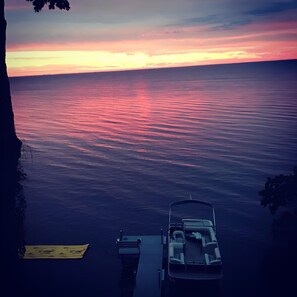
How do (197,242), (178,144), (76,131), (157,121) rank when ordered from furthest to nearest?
(157,121) < (76,131) < (178,144) < (197,242)

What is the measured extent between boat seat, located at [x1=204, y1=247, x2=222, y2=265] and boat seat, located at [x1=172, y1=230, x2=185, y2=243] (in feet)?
9.64

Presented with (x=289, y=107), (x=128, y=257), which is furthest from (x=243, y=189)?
(x=289, y=107)

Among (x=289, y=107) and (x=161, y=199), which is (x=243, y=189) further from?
(x=289, y=107)

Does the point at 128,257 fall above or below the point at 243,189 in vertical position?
below

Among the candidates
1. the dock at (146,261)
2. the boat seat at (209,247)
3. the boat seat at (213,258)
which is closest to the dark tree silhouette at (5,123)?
the dock at (146,261)

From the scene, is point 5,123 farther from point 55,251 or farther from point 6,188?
point 55,251

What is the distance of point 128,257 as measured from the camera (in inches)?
1049

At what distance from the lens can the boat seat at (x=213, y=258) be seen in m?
22.9

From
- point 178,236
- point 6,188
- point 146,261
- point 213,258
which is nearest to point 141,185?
point 178,236

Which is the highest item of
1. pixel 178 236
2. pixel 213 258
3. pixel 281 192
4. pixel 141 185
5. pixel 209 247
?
pixel 281 192

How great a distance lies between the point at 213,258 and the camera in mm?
24016

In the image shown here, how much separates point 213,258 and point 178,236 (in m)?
4.12

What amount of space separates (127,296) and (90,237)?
31.4 feet

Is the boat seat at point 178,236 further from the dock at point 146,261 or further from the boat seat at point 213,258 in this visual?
the boat seat at point 213,258
